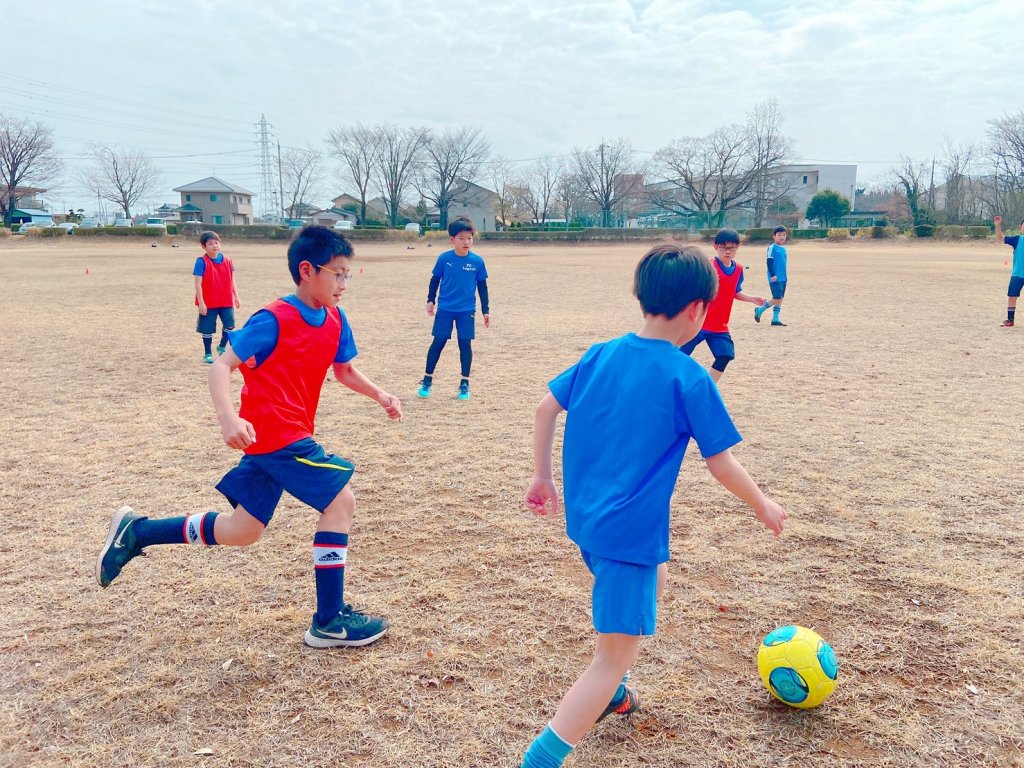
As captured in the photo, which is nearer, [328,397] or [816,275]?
[328,397]

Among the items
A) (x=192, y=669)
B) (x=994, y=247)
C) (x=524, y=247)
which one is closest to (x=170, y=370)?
(x=192, y=669)

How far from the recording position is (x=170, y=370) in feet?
29.7

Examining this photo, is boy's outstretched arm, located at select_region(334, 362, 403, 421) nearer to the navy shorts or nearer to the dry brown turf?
the dry brown turf

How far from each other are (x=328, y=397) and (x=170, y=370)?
2854mm

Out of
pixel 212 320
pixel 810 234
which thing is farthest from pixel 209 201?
pixel 212 320

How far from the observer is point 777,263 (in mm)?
13250

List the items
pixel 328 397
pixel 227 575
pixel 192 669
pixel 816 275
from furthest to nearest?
pixel 816 275 → pixel 328 397 → pixel 227 575 → pixel 192 669

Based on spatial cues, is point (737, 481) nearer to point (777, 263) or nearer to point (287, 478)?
point (287, 478)

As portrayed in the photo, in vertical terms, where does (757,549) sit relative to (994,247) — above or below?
below

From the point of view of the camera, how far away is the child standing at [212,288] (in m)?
9.29

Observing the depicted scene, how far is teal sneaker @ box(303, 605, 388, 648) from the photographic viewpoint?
311 cm

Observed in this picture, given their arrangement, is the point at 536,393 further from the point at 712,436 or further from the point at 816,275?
the point at 816,275

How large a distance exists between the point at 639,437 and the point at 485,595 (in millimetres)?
1832

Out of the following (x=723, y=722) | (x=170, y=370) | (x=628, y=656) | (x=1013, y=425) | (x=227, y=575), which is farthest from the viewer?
(x=170, y=370)
